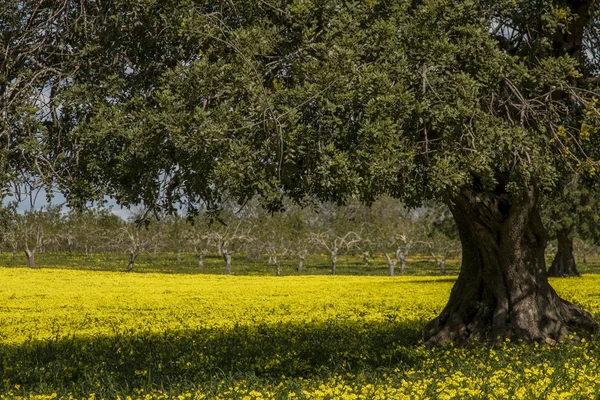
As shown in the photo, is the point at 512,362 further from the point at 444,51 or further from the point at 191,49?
the point at 191,49

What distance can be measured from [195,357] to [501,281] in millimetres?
6265

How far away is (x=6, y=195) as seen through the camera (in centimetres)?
1049

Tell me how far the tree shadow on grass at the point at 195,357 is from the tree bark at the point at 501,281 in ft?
4.25

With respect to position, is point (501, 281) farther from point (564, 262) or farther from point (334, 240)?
point (334, 240)

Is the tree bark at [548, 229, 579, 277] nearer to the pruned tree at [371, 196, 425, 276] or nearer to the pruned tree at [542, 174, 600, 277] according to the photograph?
the pruned tree at [542, 174, 600, 277]

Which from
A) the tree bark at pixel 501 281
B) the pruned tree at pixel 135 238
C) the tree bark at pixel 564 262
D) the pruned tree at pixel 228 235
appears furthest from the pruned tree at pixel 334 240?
the tree bark at pixel 501 281

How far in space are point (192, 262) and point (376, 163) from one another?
92151 millimetres

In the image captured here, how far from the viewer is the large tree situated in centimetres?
888

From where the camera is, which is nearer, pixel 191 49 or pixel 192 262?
pixel 191 49

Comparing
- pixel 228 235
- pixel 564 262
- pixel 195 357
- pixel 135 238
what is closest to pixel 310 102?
pixel 195 357

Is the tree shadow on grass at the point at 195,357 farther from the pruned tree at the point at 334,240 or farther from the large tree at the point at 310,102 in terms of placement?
the pruned tree at the point at 334,240

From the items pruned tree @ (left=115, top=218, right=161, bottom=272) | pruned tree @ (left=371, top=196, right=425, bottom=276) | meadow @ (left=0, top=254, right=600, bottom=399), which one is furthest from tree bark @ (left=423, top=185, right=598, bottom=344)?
pruned tree @ (left=371, top=196, right=425, bottom=276)

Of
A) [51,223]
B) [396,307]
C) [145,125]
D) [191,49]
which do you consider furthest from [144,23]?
[51,223]

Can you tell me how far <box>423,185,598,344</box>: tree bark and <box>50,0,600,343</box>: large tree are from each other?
1995mm
